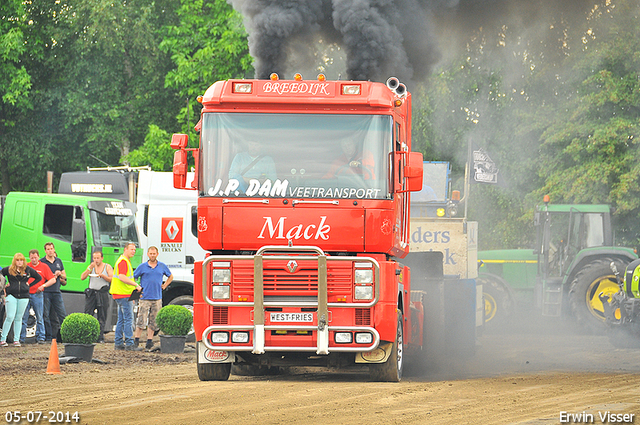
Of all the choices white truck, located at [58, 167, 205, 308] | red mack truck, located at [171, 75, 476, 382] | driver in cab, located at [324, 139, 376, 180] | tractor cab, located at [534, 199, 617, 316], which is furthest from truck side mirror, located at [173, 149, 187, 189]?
tractor cab, located at [534, 199, 617, 316]

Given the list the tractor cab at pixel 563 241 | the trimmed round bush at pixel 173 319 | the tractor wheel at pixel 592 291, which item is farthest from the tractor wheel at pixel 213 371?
the tractor cab at pixel 563 241

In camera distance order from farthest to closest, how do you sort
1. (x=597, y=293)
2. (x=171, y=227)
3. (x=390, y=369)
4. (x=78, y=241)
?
(x=597, y=293) < (x=171, y=227) < (x=78, y=241) < (x=390, y=369)

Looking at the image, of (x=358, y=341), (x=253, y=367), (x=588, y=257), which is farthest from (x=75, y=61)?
(x=358, y=341)

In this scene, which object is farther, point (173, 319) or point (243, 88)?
point (173, 319)

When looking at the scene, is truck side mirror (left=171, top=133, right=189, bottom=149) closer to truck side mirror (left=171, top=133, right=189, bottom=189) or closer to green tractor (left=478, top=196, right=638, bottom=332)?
truck side mirror (left=171, top=133, right=189, bottom=189)

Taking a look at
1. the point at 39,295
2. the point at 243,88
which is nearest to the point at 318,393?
the point at 243,88

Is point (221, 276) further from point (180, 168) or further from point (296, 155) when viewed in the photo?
point (296, 155)

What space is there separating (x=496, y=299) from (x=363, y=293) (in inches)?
483

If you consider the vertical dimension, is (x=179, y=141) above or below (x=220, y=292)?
above

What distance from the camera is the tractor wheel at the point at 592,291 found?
66.3 ft

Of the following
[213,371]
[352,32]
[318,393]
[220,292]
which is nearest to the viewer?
[318,393]

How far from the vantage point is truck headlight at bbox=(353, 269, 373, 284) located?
34.8ft

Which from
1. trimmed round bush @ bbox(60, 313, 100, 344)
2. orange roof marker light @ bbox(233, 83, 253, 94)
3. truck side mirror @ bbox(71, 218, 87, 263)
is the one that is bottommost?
trimmed round bush @ bbox(60, 313, 100, 344)

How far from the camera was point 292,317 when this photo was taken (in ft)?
34.9
